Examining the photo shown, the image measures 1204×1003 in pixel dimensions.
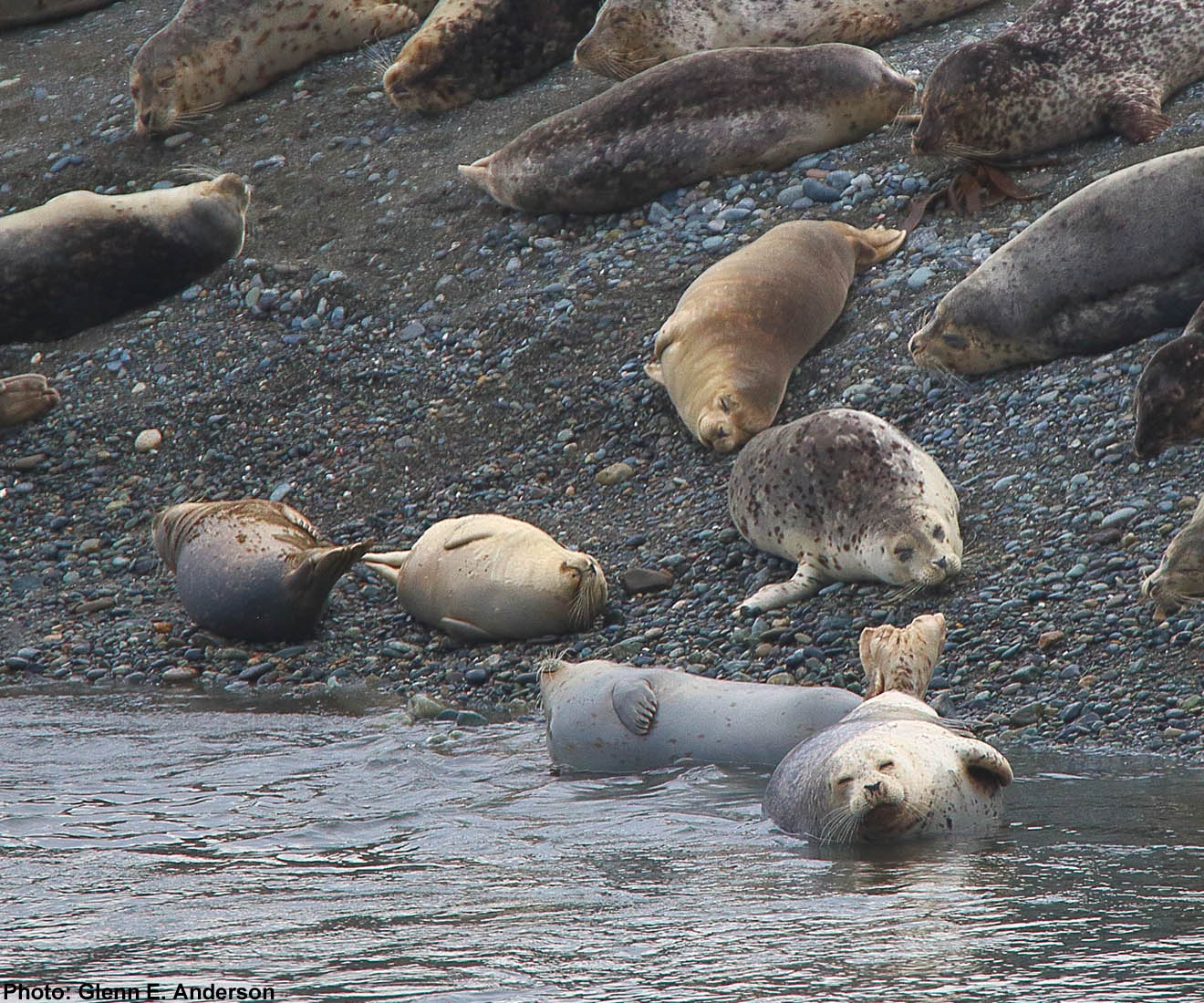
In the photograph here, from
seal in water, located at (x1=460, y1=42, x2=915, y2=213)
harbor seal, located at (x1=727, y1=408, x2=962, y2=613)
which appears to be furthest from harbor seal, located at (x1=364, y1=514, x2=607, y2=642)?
seal in water, located at (x1=460, y1=42, x2=915, y2=213)

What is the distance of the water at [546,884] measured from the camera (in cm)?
265

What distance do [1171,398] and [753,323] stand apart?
2.02 m

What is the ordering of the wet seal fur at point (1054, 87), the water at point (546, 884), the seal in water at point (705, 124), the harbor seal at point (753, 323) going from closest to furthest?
1. the water at point (546, 884)
2. the harbor seal at point (753, 323)
3. the wet seal fur at point (1054, 87)
4. the seal in water at point (705, 124)

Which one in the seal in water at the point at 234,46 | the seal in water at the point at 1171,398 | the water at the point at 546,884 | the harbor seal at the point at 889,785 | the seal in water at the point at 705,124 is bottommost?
the water at the point at 546,884

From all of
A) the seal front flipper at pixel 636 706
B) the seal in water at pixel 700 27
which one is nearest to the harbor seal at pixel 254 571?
the seal front flipper at pixel 636 706

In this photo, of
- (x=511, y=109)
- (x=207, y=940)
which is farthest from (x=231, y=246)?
(x=207, y=940)

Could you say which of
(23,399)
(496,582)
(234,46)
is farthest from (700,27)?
(496,582)

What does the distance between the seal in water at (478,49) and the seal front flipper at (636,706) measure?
255 inches

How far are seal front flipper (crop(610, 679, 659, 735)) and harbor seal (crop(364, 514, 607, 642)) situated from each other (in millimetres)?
1309

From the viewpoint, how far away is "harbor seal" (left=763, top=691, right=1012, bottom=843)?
362 cm

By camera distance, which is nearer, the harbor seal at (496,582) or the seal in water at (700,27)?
the harbor seal at (496,582)

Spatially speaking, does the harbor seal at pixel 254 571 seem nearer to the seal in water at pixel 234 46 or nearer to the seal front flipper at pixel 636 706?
the seal front flipper at pixel 636 706

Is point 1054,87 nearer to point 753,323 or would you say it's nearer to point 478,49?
point 753,323

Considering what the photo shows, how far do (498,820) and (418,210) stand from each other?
5885mm
